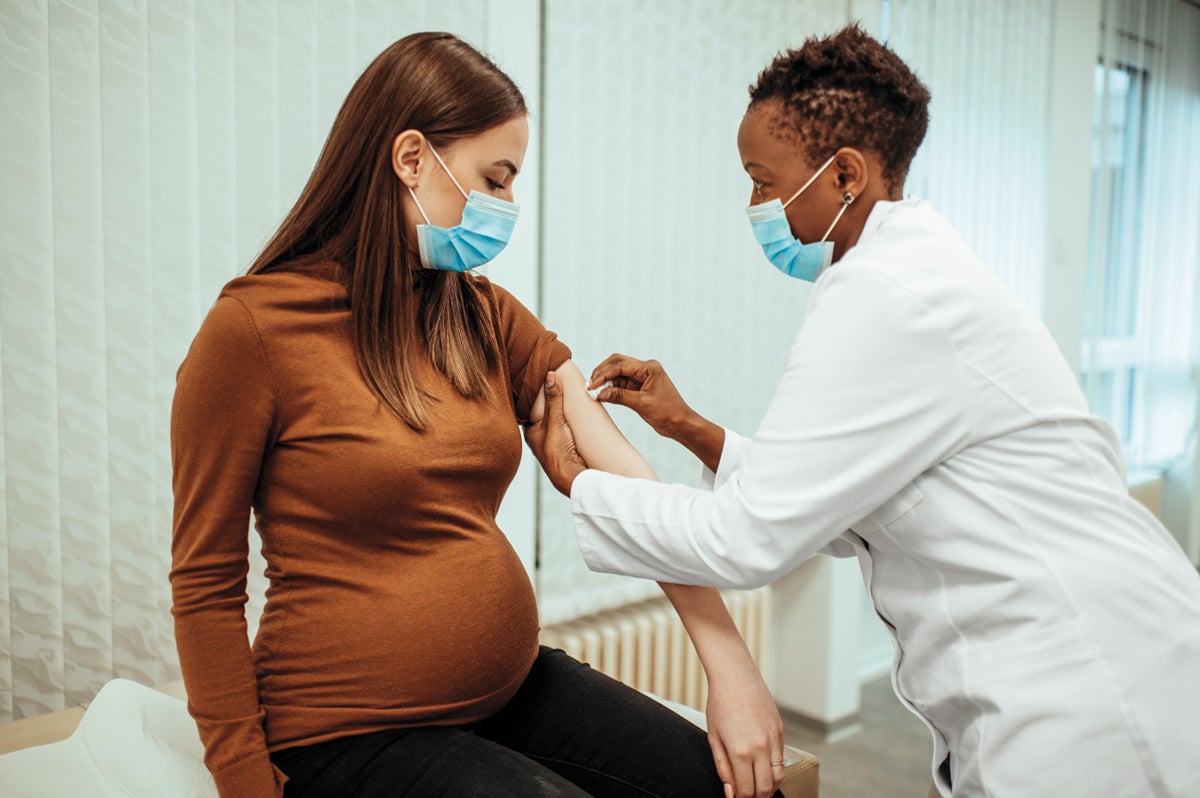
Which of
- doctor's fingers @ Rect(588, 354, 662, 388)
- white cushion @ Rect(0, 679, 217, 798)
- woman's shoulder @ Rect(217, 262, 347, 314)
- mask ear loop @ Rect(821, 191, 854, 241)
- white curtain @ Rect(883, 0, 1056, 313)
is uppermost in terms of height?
white curtain @ Rect(883, 0, 1056, 313)

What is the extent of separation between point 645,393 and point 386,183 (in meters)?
0.55

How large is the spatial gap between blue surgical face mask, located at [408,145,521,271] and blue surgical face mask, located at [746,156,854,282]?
37 centimetres

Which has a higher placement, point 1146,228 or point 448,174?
point 1146,228

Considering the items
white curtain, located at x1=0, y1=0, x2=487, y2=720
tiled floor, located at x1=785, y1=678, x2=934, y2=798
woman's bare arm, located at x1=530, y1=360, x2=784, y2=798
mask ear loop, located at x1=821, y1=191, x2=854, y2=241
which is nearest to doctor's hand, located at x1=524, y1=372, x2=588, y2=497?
woman's bare arm, located at x1=530, y1=360, x2=784, y2=798

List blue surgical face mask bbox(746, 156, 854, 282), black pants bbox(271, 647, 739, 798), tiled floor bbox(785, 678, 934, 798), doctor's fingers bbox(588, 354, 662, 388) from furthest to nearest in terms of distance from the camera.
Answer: tiled floor bbox(785, 678, 934, 798) → doctor's fingers bbox(588, 354, 662, 388) → blue surgical face mask bbox(746, 156, 854, 282) → black pants bbox(271, 647, 739, 798)

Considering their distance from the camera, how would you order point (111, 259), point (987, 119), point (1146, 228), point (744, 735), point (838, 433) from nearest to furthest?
point (838, 433) < point (744, 735) < point (111, 259) < point (987, 119) < point (1146, 228)

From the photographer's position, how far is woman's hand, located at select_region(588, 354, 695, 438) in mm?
1551

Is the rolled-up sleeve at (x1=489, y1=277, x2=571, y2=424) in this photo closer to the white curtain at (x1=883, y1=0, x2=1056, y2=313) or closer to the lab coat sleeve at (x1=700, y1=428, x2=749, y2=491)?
the lab coat sleeve at (x1=700, y1=428, x2=749, y2=491)

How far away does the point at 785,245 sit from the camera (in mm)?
1398

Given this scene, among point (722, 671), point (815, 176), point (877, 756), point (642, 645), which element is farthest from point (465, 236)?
point (877, 756)

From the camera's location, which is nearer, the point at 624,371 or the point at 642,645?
the point at 624,371

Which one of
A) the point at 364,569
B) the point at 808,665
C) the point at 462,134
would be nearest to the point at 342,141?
the point at 462,134

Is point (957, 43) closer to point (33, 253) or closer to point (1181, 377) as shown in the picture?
point (1181, 377)

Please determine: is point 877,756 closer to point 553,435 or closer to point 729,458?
point 729,458
